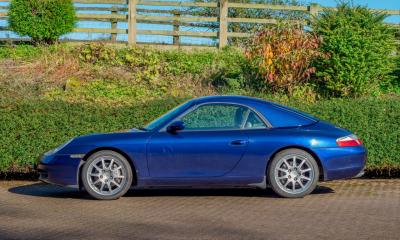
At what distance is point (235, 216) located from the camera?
855 cm

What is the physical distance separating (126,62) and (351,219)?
41.2ft

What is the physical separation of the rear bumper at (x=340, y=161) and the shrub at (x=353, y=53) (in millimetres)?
6818

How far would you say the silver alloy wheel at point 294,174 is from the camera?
9898 mm

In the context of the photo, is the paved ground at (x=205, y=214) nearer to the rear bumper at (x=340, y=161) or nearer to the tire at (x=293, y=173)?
the tire at (x=293, y=173)

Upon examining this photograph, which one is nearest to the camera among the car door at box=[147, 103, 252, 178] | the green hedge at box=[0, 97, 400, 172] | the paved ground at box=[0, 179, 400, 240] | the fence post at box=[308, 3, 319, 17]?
the paved ground at box=[0, 179, 400, 240]

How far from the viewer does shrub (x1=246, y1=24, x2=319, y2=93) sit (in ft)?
54.0

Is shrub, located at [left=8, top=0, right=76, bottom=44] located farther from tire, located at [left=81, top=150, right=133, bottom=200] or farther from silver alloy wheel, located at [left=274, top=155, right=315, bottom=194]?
silver alloy wheel, located at [left=274, top=155, right=315, bottom=194]

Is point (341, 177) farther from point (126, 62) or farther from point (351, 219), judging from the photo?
point (126, 62)

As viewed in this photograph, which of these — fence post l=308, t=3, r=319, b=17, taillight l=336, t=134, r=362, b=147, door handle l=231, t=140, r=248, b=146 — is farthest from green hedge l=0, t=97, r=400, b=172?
fence post l=308, t=3, r=319, b=17

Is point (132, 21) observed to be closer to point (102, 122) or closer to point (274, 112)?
point (102, 122)

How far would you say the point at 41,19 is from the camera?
2266 centimetres

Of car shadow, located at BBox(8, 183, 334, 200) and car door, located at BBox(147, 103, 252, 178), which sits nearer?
car door, located at BBox(147, 103, 252, 178)

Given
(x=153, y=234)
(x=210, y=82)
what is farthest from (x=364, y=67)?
(x=153, y=234)

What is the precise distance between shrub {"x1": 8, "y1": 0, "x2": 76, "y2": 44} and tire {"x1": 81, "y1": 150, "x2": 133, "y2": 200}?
1336cm
